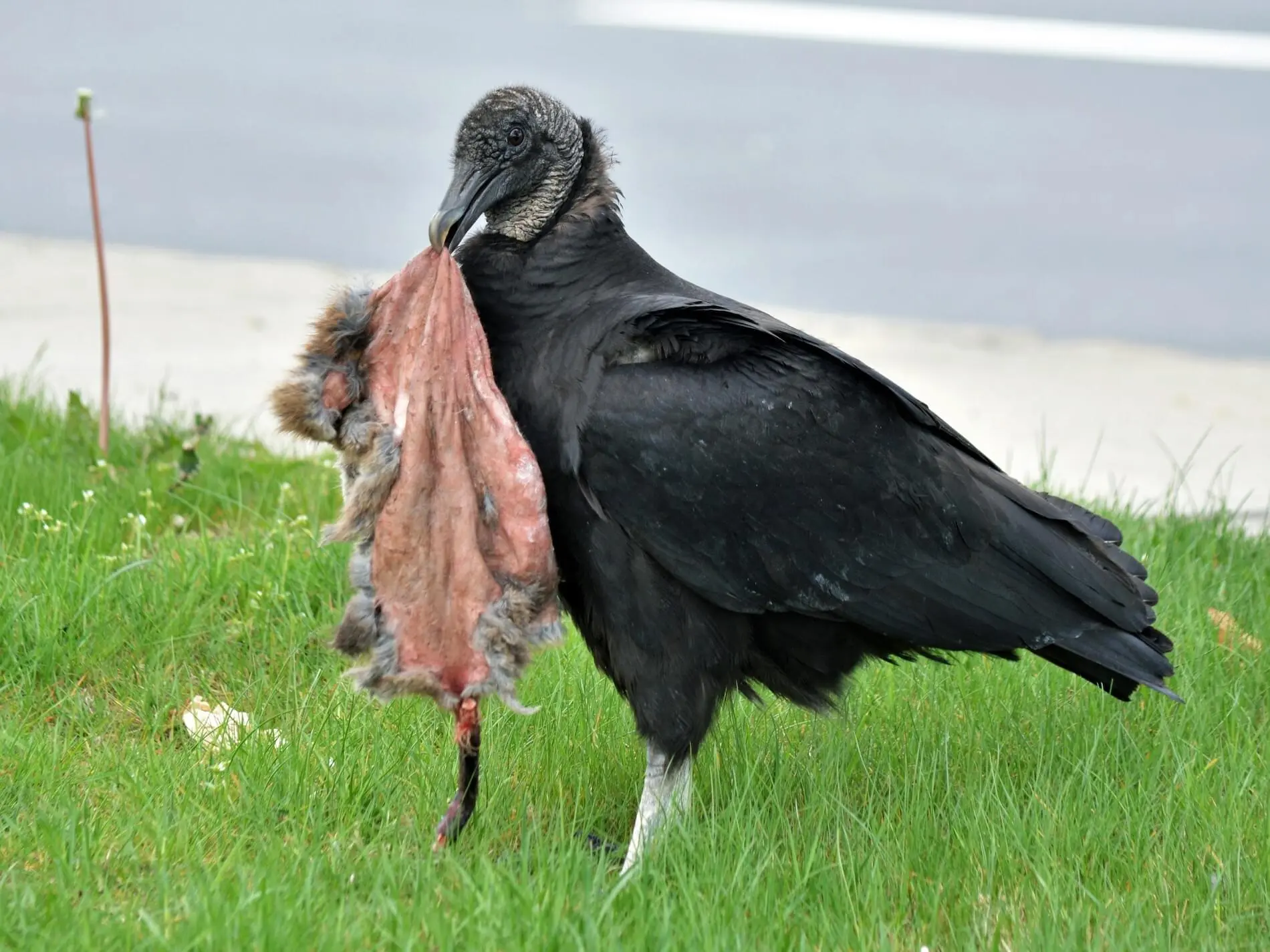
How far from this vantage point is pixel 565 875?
2139 mm

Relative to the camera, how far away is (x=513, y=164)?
246 cm

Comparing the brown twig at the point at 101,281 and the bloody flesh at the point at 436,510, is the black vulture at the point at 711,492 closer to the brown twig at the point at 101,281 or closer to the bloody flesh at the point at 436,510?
the bloody flesh at the point at 436,510

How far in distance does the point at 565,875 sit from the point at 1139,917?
82cm

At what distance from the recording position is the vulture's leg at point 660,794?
245cm

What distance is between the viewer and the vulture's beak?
2.33 metres

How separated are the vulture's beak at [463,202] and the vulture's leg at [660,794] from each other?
2.80 ft

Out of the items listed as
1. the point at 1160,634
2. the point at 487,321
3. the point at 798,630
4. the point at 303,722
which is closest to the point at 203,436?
the point at 303,722

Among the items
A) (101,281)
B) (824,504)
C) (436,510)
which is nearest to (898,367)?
(101,281)

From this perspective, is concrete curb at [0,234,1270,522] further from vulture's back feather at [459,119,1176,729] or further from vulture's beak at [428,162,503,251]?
vulture's beak at [428,162,503,251]

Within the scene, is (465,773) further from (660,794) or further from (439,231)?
(439,231)

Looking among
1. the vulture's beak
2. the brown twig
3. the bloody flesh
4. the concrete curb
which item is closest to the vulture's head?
the vulture's beak

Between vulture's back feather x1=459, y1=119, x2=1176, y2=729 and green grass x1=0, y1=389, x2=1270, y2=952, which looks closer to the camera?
green grass x1=0, y1=389, x2=1270, y2=952

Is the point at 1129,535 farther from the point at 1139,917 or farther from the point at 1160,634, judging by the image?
the point at 1139,917

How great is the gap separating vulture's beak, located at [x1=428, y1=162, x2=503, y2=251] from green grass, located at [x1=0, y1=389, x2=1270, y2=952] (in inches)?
34.9
